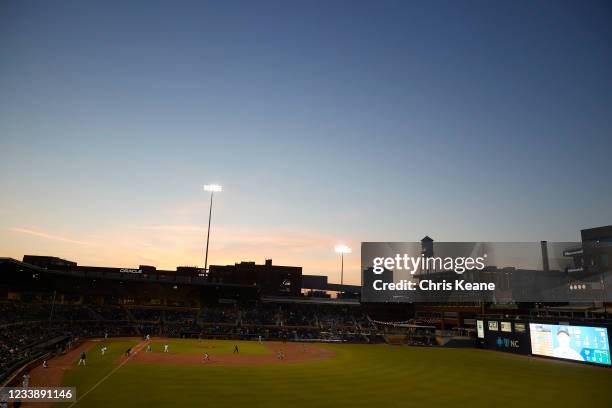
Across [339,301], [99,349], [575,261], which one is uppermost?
[575,261]

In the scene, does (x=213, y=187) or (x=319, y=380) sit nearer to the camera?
(x=319, y=380)

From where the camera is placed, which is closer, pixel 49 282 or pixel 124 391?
pixel 124 391

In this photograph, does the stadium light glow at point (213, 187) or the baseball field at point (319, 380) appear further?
the stadium light glow at point (213, 187)

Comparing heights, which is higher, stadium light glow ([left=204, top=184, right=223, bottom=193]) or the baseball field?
stadium light glow ([left=204, top=184, right=223, bottom=193])

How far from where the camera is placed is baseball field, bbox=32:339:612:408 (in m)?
24.6

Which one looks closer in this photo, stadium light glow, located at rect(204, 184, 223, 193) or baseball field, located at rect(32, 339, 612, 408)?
baseball field, located at rect(32, 339, 612, 408)

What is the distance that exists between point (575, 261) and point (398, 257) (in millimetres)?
94139

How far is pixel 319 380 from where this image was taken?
104 feet

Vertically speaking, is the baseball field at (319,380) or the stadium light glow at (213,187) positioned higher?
the stadium light glow at (213,187)

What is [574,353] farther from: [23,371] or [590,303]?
[23,371]

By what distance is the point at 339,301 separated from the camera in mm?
97188

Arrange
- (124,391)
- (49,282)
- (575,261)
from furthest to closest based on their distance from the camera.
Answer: (575,261) → (49,282) → (124,391)

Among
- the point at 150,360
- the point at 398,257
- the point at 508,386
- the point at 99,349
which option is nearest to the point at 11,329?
the point at 99,349

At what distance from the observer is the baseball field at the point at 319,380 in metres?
24.6
